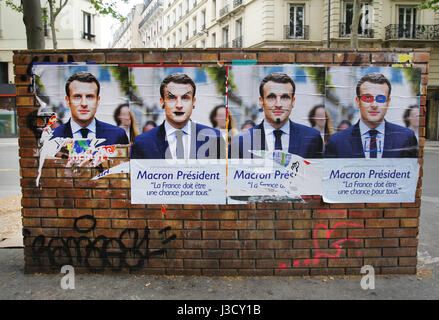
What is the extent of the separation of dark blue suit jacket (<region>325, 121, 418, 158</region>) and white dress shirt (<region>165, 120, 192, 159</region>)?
56.3 inches

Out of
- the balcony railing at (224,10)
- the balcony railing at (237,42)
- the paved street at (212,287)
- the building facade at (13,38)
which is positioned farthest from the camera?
the balcony railing at (224,10)

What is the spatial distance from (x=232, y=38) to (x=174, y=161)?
30.9 metres

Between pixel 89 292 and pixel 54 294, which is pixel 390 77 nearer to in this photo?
pixel 89 292

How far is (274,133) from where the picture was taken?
3502 millimetres

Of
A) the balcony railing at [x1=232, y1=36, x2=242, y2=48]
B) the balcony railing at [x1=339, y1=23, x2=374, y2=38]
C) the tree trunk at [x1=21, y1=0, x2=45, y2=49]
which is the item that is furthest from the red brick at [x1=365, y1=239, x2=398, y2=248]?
the balcony railing at [x1=232, y1=36, x2=242, y2=48]

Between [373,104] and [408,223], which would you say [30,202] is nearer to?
[373,104]

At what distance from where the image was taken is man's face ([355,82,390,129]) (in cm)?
347

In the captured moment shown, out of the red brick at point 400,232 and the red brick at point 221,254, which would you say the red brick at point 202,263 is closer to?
the red brick at point 221,254

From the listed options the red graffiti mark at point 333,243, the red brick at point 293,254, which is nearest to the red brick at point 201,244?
the red brick at point 293,254

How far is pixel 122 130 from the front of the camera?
3.52 meters

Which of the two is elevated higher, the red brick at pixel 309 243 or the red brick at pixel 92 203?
the red brick at pixel 92 203

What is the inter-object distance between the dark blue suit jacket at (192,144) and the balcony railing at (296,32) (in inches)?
1008

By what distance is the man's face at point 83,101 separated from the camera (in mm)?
3498

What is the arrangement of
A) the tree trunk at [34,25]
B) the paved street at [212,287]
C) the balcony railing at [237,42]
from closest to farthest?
1. the paved street at [212,287]
2. the tree trunk at [34,25]
3. the balcony railing at [237,42]
